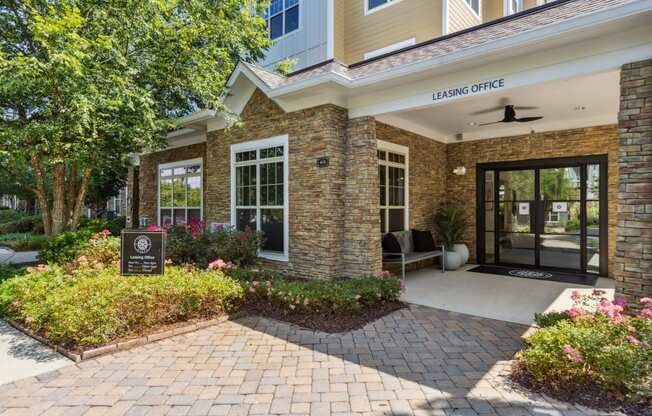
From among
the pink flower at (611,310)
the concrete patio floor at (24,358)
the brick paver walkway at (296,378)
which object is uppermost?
the pink flower at (611,310)

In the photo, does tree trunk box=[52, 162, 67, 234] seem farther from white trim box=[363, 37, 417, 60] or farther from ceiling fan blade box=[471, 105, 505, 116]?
ceiling fan blade box=[471, 105, 505, 116]

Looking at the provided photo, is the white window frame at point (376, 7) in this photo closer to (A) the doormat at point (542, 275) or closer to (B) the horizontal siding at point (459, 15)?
(B) the horizontal siding at point (459, 15)

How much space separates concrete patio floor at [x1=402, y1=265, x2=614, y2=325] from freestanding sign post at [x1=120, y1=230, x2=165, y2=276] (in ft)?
12.8

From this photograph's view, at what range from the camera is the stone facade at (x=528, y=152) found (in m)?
7.26

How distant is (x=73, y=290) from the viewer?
4109 mm

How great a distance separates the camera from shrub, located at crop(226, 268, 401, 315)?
191 inches

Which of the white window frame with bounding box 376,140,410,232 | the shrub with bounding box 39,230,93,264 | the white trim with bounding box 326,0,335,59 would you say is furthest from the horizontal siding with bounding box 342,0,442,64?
the shrub with bounding box 39,230,93,264

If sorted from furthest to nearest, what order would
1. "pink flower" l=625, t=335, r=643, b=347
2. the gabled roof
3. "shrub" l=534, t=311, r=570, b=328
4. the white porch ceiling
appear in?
the white porch ceiling < the gabled roof < "shrub" l=534, t=311, r=570, b=328 < "pink flower" l=625, t=335, r=643, b=347

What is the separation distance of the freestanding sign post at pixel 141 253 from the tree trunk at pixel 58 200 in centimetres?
389

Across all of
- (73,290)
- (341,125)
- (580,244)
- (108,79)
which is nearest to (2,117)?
(108,79)

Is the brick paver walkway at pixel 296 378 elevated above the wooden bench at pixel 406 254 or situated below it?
below

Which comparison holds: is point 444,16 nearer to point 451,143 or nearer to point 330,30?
point 451,143

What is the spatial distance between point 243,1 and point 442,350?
8510 millimetres

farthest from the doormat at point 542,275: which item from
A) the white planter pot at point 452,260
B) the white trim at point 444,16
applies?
the white trim at point 444,16
